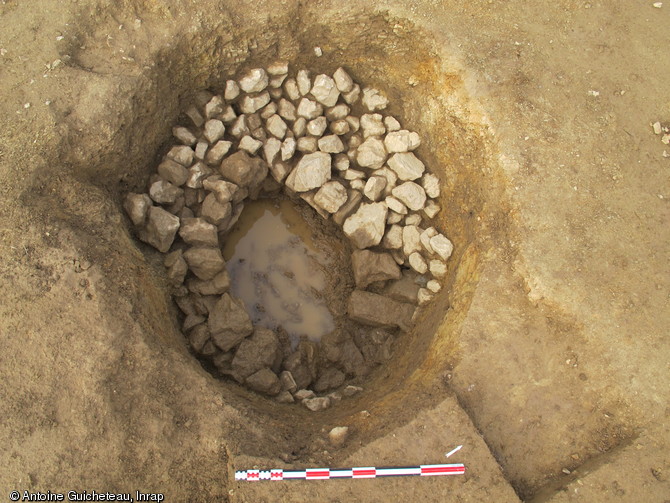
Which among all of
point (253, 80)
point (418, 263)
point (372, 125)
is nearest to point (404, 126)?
point (372, 125)

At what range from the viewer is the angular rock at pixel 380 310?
4.26 metres

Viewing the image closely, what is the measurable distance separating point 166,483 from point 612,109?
406 centimetres

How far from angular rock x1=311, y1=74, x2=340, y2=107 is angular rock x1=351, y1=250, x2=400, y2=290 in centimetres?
133

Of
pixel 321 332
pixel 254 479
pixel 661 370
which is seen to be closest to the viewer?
pixel 254 479

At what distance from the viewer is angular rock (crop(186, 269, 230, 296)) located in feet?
13.6

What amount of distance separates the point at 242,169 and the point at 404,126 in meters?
1.46

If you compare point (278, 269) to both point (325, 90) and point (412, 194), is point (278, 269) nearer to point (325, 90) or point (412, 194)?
point (412, 194)

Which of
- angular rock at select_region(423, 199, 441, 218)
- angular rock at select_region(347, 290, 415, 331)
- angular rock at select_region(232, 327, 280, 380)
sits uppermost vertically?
angular rock at select_region(423, 199, 441, 218)

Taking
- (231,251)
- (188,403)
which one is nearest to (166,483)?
(188,403)

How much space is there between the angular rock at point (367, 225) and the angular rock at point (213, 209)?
1029 mm

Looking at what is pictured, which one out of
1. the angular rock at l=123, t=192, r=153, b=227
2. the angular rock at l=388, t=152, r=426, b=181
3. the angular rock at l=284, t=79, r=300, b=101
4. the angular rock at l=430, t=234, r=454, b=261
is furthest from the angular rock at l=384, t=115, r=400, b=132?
the angular rock at l=123, t=192, r=153, b=227

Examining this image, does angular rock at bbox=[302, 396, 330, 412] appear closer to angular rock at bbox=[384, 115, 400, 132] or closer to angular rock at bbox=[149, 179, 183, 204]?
angular rock at bbox=[149, 179, 183, 204]

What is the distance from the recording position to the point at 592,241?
3.60 meters

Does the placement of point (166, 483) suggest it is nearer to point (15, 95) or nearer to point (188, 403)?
point (188, 403)
